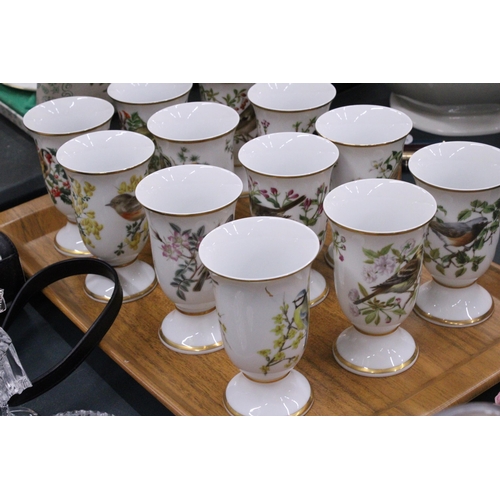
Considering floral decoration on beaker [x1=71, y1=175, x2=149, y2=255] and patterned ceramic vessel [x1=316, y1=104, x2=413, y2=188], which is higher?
patterned ceramic vessel [x1=316, y1=104, x2=413, y2=188]

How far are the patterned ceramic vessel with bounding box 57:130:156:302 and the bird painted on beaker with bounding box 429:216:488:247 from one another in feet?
0.90

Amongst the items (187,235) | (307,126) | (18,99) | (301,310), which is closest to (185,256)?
(187,235)

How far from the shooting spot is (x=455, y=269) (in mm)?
649

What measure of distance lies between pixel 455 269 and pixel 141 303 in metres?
0.30

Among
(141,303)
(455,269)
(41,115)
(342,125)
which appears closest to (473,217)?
(455,269)

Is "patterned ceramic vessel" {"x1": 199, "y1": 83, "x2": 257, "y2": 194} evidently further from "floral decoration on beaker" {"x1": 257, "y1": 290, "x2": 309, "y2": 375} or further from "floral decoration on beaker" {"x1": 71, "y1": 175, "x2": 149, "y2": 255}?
"floral decoration on beaker" {"x1": 257, "y1": 290, "x2": 309, "y2": 375}

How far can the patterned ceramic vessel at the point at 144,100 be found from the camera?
788 millimetres

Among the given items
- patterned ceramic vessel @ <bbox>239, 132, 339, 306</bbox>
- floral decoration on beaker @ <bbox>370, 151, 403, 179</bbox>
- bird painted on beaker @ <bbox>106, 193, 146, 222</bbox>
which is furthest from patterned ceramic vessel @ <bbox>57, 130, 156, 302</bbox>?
floral decoration on beaker @ <bbox>370, 151, 403, 179</bbox>

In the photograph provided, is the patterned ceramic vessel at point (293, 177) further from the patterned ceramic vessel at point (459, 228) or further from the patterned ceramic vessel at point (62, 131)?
the patterned ceramic vessel at point (62, 131)

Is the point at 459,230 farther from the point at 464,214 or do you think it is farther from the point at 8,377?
the point at 8,377

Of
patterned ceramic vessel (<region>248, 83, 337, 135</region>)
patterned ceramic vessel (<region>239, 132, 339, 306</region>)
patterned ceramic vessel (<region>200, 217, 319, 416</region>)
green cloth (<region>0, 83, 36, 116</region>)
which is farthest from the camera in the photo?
green cloth (<region>0, 83, 36, 116</region>)

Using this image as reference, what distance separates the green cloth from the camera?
97 cm

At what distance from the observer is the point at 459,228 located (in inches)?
24.4
